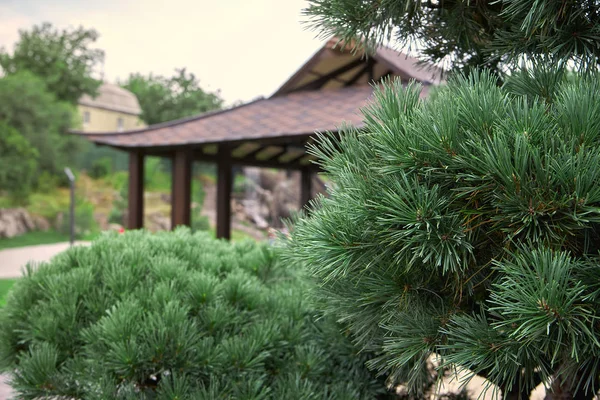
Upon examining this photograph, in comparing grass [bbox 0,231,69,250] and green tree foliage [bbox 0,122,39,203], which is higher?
green tree foliage [bbox 0,122,39,203]

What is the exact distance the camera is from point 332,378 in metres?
1.88

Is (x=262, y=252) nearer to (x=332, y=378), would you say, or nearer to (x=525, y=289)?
(x=332, y=378)

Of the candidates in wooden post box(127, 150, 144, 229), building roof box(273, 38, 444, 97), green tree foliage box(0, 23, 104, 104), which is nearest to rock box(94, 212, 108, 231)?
green tree foliage box(0, 23, 104, 104)

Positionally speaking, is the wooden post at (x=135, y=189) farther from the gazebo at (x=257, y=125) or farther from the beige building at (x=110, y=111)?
the beige building at (x=110, y=111)

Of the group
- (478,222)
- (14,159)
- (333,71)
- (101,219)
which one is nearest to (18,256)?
(14,159)

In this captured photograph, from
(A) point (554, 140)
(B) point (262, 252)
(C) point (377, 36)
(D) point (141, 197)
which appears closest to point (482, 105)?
(A) point (554, 140)

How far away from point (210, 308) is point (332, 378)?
52 centimetres

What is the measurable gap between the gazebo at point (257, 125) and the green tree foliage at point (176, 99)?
57.1 feet

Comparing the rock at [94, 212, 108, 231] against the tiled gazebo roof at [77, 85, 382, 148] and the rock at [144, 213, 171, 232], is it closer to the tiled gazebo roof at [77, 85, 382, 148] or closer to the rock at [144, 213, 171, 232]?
the rock at [144, 213, 171, 232]

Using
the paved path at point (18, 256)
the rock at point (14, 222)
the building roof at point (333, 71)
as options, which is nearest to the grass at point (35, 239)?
the rock at point (14, 222)

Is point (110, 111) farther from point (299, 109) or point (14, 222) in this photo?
point (299, 109)

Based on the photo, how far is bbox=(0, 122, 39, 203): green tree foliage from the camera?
15.8 meters

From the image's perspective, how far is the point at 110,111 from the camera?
1228 inches

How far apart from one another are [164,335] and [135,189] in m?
6.14
